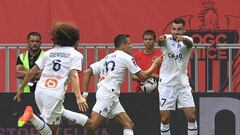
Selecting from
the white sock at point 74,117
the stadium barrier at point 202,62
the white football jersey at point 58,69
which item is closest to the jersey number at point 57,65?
the white football jersey at point 58,69

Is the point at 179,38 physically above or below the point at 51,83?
above

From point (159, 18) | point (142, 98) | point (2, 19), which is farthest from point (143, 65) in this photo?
point (2, 19)

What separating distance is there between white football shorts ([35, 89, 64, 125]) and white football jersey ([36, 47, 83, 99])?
71 mm

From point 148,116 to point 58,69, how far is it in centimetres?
362

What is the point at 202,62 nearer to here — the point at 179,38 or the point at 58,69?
the point at 179,38

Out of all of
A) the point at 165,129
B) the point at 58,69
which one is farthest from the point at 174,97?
the point at 58,69

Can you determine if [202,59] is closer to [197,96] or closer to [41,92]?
[197,96]

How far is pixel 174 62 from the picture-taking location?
50.0 ft

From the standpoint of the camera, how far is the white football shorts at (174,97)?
49.9 ft

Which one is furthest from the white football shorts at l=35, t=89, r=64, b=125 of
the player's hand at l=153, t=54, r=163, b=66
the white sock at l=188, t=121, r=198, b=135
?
the white sock at l=188, t=121, r=198, b=135

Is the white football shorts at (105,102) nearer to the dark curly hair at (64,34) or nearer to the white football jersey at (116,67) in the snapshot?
the white football jersey at (116,67)

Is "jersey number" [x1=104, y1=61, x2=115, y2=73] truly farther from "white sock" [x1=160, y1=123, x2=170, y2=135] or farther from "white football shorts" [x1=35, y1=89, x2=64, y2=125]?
"white football shorts" [x1=35, y1=89, x2=64, y2=125]

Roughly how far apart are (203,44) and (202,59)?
0.94 ft

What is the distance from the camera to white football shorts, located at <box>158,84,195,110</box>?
49.9ft
